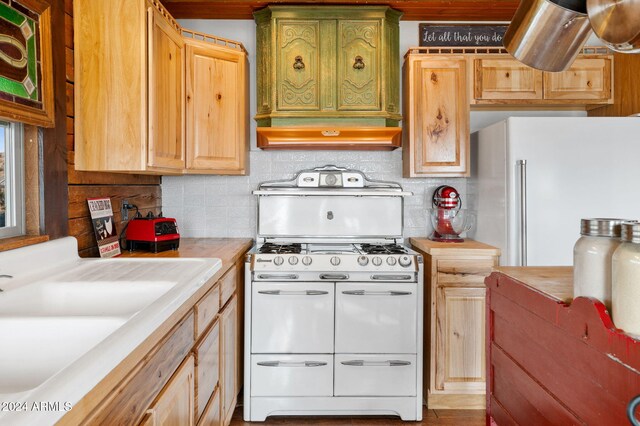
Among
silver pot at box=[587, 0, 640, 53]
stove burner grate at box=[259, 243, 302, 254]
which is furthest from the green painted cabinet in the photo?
silver pot at box=[587, 0, 640, 53]

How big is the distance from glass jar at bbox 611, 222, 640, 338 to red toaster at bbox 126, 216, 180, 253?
224 centimetres

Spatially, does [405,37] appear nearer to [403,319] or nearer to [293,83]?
[293,83]

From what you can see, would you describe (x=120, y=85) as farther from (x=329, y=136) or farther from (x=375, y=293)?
(x=375, y=293)

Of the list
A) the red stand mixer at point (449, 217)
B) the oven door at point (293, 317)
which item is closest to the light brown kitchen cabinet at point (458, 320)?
the red stand mixer at point (449, 217)

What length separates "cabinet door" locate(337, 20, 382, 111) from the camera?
308cm

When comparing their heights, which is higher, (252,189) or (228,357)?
(252,189)

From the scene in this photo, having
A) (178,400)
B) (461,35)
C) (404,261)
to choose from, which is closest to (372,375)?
(404,261)

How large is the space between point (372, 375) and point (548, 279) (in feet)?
4.86

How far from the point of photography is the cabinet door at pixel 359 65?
3.08 metres

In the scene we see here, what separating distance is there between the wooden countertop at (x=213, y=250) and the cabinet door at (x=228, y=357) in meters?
0.23

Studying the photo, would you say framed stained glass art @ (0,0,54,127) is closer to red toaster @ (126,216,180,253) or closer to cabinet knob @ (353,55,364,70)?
red toaster @ (126,216,180,253)

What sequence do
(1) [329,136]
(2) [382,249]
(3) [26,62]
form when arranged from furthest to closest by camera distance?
(1) [329,136] < (2) [382,249] < (3) [26,62]

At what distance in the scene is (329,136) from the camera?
119 inches

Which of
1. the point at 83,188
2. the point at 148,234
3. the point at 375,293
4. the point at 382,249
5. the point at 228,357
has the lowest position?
the point at 228,357
